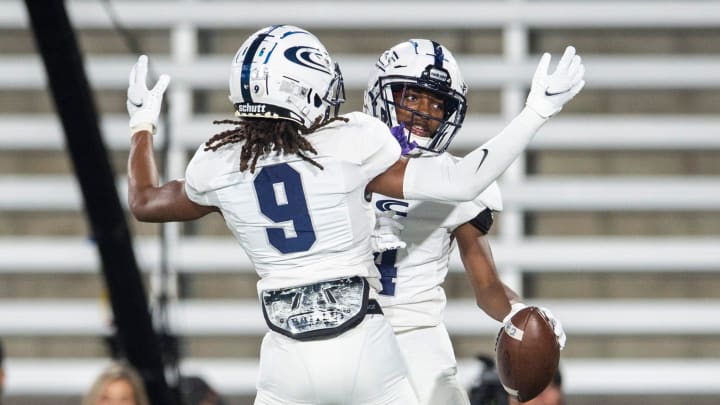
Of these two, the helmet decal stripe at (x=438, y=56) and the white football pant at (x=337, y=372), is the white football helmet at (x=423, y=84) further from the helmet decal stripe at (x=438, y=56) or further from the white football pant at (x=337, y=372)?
the white football pant at (x=337, y=372)

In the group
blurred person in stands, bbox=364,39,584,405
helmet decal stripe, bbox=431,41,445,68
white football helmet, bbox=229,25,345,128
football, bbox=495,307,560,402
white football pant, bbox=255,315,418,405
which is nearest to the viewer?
white football pant, bbox=255,315,418,405

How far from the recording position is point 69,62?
552 centimetres

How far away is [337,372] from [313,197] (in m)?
0.42

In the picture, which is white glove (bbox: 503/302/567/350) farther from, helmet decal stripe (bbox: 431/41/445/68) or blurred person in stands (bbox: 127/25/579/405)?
helmet decal stripe (bbox: 431/41/445/68)

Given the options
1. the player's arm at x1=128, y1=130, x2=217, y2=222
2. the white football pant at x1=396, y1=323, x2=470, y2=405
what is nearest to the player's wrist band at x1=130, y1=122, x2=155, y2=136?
the player's arm at x1=128, y1=130, x2=217, y2=222

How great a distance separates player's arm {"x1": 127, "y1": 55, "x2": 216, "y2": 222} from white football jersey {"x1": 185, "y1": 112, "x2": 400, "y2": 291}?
14cm

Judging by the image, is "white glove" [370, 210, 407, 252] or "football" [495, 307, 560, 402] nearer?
"football" [495, 307, 560, 402]

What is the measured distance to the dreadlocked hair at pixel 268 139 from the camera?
315 cm

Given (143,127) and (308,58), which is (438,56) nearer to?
(308,58)

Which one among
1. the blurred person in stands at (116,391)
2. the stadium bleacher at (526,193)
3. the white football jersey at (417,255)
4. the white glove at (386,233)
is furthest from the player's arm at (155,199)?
the stadium bleacher at (526,193)

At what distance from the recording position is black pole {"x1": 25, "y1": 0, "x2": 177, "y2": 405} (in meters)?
5.46

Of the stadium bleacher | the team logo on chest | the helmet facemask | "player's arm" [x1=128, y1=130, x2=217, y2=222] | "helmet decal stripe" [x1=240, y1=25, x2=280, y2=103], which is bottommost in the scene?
the stadium bleacher

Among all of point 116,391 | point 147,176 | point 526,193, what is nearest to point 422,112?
point 147,176

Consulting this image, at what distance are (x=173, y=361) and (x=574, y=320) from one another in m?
2.60
